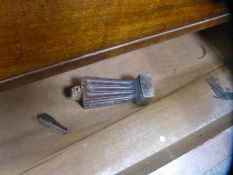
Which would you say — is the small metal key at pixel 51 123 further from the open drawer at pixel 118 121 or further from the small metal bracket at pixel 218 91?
the small metal bracket at pixel 218 91

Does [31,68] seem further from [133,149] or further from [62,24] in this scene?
[133,149]

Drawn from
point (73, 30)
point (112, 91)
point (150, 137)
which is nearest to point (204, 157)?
point (150, 137)

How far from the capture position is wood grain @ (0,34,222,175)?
702 mm

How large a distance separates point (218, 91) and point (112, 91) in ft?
0.97

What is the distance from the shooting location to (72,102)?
2.58 feet

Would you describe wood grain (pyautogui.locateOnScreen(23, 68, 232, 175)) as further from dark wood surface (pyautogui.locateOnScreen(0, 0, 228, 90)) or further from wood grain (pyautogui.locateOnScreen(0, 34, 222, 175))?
dark wood surface (pyautogui.locateOnScreen(0, 0, 228, 90))

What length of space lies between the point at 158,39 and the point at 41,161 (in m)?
0.34

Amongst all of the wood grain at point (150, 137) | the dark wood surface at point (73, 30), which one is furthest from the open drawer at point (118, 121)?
the dark wood surface at point (73, 30)

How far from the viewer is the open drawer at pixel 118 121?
70cm

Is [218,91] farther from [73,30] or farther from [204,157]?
[73,30]

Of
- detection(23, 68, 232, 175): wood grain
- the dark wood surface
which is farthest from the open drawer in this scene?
the dark wood surface

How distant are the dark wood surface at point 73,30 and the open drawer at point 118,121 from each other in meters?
0.19

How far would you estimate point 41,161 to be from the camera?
2.27ft

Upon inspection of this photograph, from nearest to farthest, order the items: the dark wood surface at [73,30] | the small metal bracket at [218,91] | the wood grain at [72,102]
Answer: the dark wood surface at [73,30], the wood grain at [72,102], the small metal bracket at [218,91]
